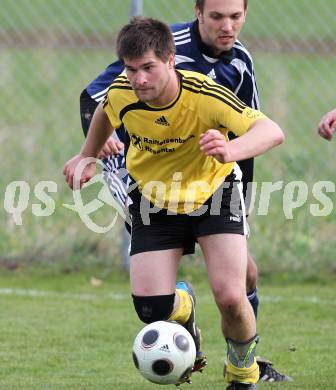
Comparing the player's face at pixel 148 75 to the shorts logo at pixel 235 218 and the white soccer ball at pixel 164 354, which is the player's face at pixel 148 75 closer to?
the shorts logo at pixel 235 218

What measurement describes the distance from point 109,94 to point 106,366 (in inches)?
63.2

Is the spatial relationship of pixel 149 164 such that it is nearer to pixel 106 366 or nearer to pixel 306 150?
pixel 106 366

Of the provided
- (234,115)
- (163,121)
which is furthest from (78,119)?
(234,115)

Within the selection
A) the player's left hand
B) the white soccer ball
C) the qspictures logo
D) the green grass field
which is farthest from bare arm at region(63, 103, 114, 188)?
the green grass field

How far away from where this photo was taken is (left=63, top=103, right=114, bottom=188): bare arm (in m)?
5.49

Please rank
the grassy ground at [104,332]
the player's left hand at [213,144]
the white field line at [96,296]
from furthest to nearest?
1. the white field line at [96,296]
2. the grassy ground at [104,332]
3. the player's left hand at [213,144]

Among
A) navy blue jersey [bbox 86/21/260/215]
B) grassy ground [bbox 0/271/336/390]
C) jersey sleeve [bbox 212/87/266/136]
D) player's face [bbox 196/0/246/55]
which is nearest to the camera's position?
jersey sleeve [bbox 212/87/266/136]

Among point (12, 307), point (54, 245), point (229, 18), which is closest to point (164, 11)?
point (54, 245)

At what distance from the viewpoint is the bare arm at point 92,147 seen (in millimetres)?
5488

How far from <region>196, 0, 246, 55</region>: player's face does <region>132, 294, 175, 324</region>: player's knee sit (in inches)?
54.0

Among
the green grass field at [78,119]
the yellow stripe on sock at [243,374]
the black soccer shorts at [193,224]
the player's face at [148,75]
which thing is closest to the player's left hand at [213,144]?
the player's face at [148,75]

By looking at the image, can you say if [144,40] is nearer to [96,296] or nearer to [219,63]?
[219,63]

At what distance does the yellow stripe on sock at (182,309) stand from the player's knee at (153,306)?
0.17m

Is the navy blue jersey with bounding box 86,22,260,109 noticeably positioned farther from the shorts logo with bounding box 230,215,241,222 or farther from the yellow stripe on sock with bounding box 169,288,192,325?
the yellow stripe on sock with bounding box 169,288,192,325
